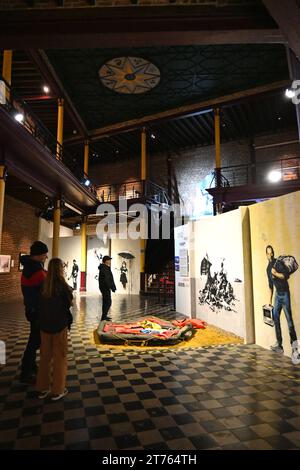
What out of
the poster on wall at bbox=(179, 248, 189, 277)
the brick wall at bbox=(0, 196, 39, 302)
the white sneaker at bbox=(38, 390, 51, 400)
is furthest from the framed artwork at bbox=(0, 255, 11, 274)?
the white sneaker at bbox=(38, 390, 51, 400)

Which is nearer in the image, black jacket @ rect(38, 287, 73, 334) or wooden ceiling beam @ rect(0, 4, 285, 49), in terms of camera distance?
black jacket @ rect(38, 287, 73, 334)

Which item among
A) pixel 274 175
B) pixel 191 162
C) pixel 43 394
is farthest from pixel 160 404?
pixel 191 162

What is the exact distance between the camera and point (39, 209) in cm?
1436

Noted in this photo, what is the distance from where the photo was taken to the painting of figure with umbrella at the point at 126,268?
1539 centimetres

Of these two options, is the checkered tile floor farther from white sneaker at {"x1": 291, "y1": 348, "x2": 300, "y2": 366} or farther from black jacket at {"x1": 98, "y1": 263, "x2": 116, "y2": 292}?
black jacket at {"x1": 98, "y1": 263, "x2": 116, "y2": 292}

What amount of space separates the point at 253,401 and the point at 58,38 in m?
5.95

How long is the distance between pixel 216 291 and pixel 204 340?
1.34 m

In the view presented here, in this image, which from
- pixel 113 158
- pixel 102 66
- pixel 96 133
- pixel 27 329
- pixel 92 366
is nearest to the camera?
pixel 92 366

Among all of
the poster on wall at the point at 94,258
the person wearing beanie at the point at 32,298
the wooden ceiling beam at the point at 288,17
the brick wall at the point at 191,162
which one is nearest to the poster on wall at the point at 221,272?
the wooden ceiling beam at the point at 288,17

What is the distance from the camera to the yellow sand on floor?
17.3 ft

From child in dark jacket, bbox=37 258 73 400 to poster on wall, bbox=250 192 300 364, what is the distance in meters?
3.33

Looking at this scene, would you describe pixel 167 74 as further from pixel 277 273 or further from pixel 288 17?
pixel 277 273
